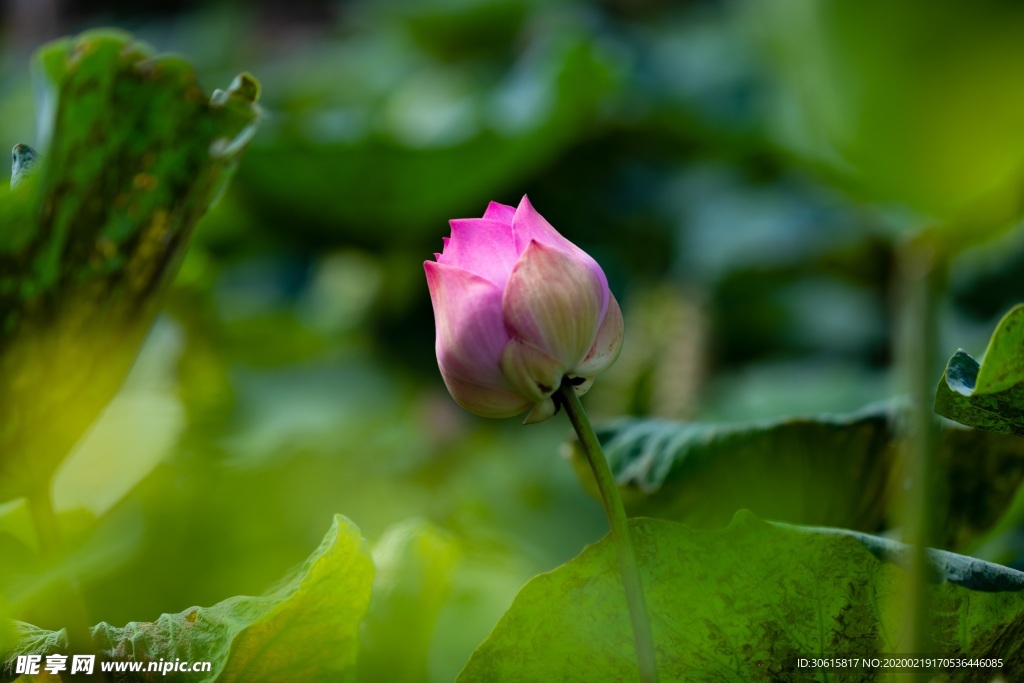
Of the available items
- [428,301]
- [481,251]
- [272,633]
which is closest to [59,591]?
[272,633]

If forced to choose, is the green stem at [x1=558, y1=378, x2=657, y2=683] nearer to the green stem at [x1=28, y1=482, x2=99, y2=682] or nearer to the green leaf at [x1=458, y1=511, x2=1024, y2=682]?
the green leaf at [x1=458, y1=511, x2=1024, y2=682]

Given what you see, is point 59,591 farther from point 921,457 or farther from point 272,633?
point 921,457

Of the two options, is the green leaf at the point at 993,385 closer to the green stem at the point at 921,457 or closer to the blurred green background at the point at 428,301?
the green stem at the point at 921,457

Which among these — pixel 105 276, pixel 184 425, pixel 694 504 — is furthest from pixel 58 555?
pixel 184 425

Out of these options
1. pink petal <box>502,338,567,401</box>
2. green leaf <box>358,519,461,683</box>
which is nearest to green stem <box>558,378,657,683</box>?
pink petal <box>502,338,567,401</box>

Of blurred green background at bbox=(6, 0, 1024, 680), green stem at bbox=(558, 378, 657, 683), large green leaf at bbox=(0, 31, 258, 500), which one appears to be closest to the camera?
green stem at bbox=(558, 378, 657, 683)

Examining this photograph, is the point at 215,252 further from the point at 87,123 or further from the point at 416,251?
the point at 87,123

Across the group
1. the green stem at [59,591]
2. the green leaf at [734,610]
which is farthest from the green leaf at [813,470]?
the green stem at [59,591]

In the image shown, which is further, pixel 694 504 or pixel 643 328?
pixel 643 328
